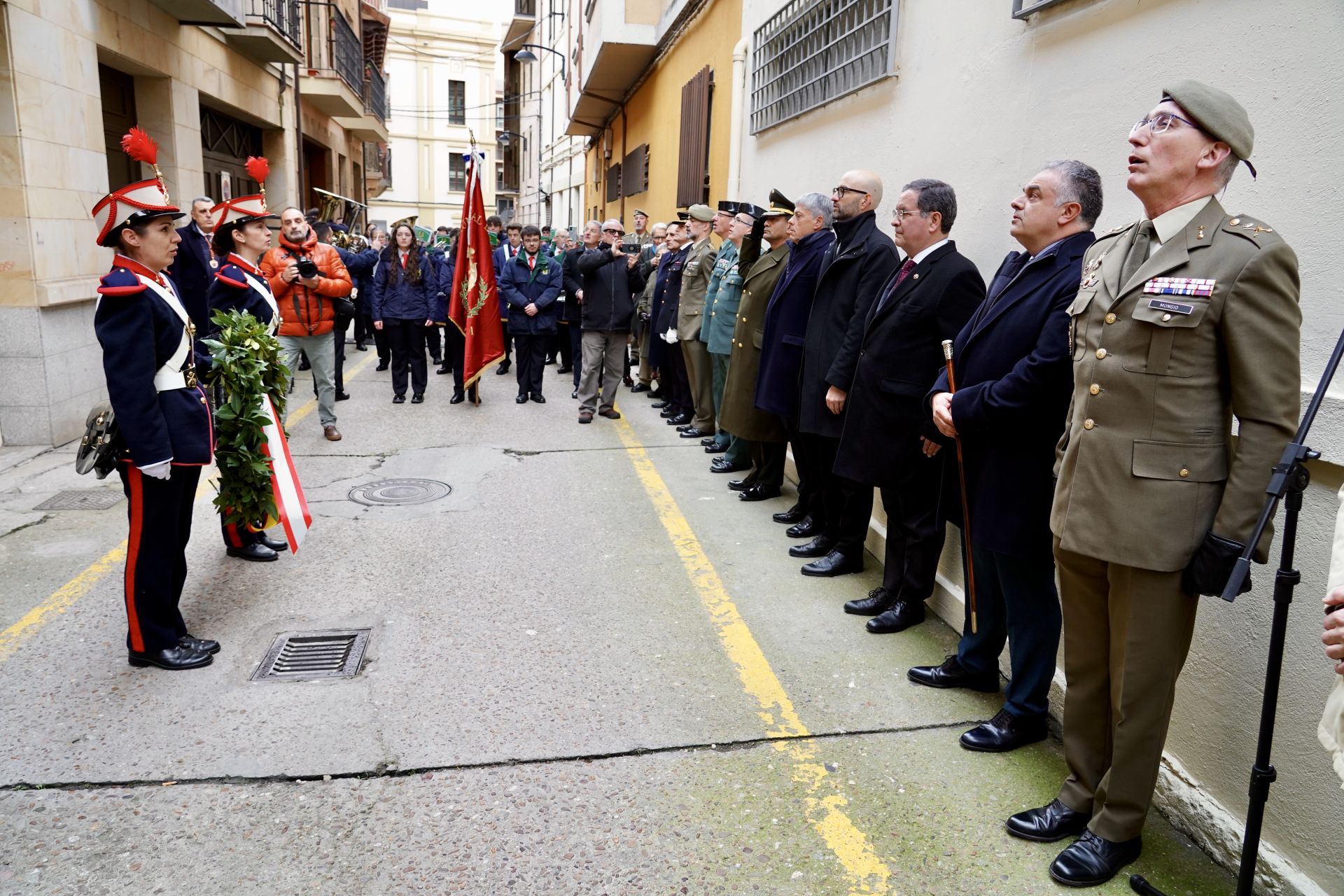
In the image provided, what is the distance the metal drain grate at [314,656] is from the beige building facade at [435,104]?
152 feet

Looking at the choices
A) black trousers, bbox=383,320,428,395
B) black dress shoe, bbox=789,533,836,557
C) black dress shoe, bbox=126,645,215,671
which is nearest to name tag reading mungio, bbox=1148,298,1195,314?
black dress shoe, bbox=789,533,836,557

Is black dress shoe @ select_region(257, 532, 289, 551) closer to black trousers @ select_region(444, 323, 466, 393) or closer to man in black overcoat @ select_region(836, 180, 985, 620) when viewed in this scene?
man in black overcoat @ select_region(836, 180, 985, 620)

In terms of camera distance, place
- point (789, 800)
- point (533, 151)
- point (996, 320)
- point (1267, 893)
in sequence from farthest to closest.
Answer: point (533, 151) → point (996, 320) → point (789, 800) → point (1267, 893)

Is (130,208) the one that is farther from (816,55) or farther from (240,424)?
(816,55)

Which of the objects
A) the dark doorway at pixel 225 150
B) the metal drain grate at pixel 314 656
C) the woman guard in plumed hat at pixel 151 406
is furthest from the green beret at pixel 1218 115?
the dark doorway at pixel 225 150

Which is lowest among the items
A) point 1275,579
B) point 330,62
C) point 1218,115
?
point 1275,579

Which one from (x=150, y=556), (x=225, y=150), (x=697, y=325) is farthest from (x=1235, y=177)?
(x=225, y=150)

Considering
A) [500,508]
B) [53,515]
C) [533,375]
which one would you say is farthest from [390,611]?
[533,375]

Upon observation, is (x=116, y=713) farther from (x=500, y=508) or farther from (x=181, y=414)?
(x=500, y=508)

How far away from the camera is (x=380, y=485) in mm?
6879

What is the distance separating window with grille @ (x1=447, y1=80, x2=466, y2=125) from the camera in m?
49.5

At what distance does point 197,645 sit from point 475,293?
6501mm

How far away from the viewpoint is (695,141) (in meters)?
12.0

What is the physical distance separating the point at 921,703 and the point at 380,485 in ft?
14.6
